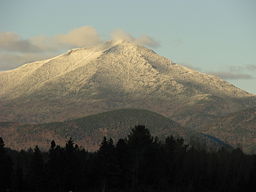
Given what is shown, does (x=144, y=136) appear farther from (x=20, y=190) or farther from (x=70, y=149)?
(x=20, y=190)

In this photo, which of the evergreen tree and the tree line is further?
the tree line

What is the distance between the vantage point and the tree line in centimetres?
15225

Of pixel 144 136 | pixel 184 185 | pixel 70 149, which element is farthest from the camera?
pixel 184 185

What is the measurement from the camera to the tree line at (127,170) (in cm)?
15225

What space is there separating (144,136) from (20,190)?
125ft

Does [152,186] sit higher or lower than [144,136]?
lower

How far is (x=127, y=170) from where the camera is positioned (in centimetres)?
16862

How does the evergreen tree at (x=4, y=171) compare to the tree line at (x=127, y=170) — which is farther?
the tree line at (x=127, y=170)

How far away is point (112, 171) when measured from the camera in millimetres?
158125

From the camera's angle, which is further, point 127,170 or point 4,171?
point 127,170

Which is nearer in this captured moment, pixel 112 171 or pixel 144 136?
pixel 112 171

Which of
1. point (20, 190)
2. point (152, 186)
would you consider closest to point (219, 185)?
point (152, 186)

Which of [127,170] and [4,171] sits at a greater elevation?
[127,170]

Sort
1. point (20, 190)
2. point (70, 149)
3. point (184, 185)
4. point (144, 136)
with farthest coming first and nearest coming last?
point (184, 185) → point (144, 136) → point (70, 149) → point (20, 190)
